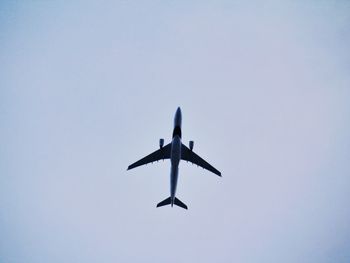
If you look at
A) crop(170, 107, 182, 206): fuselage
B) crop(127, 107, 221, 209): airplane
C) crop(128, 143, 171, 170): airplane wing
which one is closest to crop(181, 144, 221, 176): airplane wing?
crop(127, 107, 221, 209): airplane

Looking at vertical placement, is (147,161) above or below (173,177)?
above

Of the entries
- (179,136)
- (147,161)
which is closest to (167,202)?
(147,161)

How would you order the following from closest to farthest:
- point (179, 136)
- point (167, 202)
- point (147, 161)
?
point (179, 136) → point (147, 161) → point (167, 202)

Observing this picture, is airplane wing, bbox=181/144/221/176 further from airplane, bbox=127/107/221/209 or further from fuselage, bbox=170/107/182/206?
fuselage, bbox=170/107/182/206

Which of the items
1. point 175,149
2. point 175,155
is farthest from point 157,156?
point 175,149

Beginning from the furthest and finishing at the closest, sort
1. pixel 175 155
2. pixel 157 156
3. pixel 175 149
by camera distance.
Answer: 1. pixel 157 156
2. pixel 175 155
3. pixel 175 149

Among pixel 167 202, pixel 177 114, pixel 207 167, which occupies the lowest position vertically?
pixel 167 202

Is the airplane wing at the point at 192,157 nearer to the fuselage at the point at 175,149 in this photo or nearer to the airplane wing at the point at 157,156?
the airplane wing at the point at 157,156

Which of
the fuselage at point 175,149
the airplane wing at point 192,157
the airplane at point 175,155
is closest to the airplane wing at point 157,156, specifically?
the airplane at point 175,155

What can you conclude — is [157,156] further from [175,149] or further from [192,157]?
[175,149]

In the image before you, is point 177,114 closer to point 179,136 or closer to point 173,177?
point 179,136

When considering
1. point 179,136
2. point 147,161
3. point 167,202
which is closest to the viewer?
point 179,136
